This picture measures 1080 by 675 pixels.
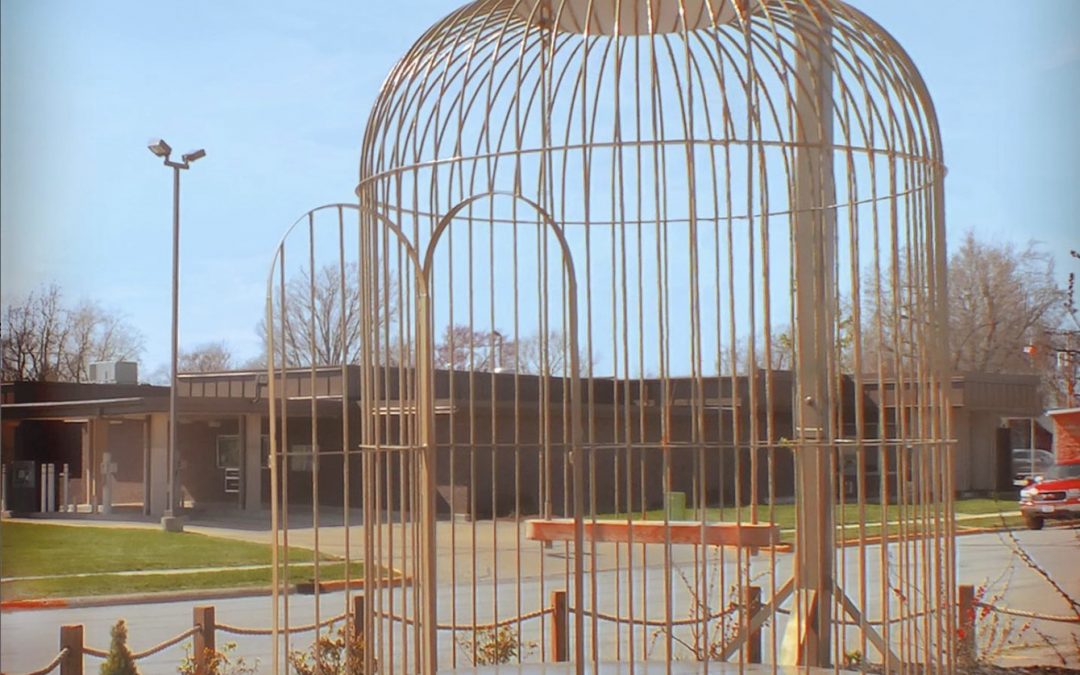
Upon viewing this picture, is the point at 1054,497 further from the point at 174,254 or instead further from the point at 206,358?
the point at 206,358

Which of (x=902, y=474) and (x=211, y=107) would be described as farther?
(x=211, y=107)

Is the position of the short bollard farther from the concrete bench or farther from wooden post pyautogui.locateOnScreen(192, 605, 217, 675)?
the concrete bench

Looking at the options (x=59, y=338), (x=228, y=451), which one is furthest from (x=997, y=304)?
(x=228, y=451)

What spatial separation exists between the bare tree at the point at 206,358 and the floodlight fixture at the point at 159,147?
986 cm

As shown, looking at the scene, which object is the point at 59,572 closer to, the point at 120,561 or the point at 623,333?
the point at 120,561

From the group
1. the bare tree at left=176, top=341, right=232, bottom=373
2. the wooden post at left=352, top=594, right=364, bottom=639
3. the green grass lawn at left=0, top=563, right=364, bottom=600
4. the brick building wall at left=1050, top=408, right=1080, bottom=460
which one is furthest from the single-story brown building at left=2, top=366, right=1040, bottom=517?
the wooden post at left=352, top=594, right=364, bottom=639

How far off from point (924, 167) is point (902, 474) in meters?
1.05

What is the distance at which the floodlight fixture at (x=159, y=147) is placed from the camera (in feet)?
53.8

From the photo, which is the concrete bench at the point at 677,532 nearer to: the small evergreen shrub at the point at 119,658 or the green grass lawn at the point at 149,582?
the small evergreen shrub at the point at 119,658

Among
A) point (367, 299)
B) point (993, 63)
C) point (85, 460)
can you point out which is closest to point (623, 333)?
point (367, 299)

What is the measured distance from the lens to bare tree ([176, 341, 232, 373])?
85.4 ft

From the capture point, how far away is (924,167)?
453 cm

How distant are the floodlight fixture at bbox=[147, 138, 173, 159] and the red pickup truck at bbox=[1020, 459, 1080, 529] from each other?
36.1 feet

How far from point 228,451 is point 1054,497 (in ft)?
48.6
